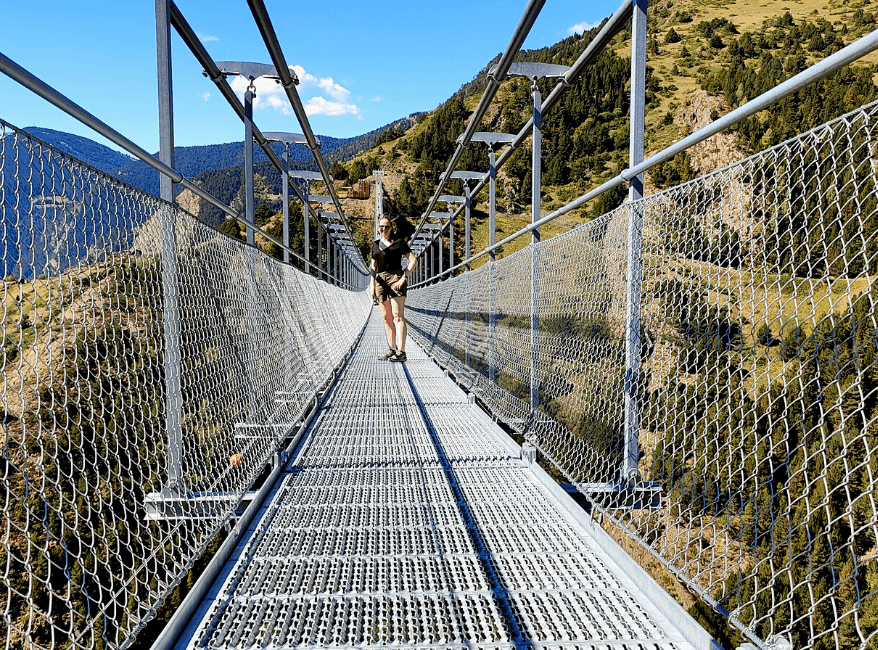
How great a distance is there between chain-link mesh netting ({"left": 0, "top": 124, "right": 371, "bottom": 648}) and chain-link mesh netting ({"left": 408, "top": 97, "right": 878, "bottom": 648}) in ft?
4.00

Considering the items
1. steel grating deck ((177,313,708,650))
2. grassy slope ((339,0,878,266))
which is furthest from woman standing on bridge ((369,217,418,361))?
grassy slope ((339,0,878,266))

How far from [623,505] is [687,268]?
0.86 meters

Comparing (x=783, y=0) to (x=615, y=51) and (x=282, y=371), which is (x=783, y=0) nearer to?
(x=615, y=51)

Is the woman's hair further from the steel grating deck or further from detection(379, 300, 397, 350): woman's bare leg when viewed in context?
the steel grating deck

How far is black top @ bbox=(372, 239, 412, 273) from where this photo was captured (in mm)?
5047

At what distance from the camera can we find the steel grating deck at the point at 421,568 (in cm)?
131

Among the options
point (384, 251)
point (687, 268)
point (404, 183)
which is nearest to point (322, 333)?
point (384, 251)

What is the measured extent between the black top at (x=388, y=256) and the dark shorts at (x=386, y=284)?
1.5 inches

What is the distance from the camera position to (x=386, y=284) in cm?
512

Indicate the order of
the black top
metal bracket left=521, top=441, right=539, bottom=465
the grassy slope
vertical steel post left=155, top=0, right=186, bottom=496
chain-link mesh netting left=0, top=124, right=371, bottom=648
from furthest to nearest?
the grassy slope, the black top, metal bracket left=521, top=441, right=539, bottom=465, vertical steel post left=155, top=0, right=186, bottom=496, chain-link mesh netting left=0, top=124, right=371, bottom=648

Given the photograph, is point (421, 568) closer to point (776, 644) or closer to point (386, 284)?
point (776, 644)

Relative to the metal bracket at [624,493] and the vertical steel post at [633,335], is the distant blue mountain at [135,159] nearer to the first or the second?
the vertical steel post at [633,335]

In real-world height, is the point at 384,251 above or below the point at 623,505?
above

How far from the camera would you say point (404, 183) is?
176 ft
